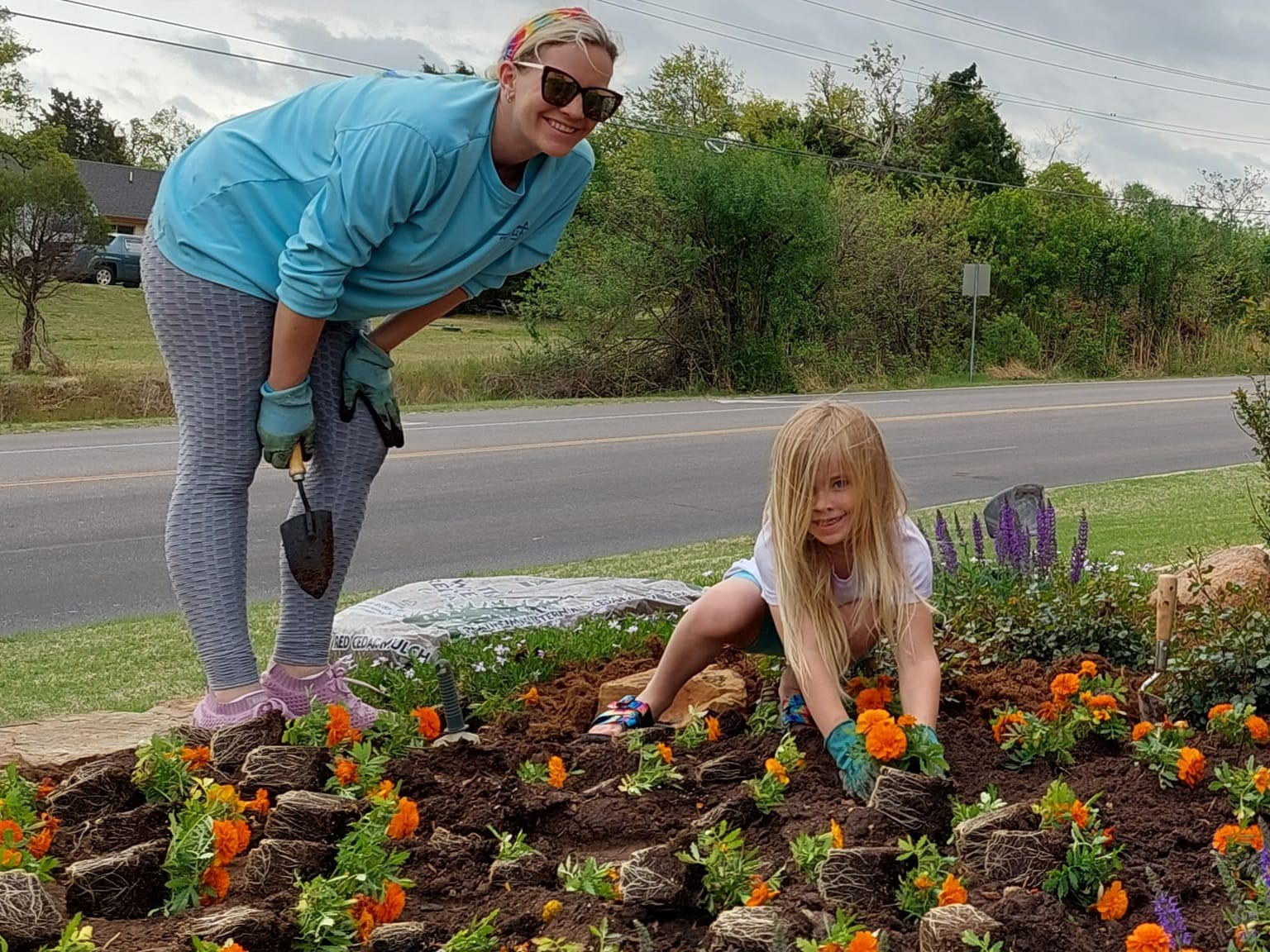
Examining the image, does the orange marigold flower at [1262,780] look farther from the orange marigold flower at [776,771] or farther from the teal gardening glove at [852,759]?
the orange marigold flower at [776,771]

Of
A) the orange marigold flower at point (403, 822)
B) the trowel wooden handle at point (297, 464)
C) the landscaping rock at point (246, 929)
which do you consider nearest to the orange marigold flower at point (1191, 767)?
the orange marigold flower at point (403, 822)

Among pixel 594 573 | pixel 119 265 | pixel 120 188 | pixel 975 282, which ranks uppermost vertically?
pixel 120 188

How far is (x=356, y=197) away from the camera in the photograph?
272 centimetres

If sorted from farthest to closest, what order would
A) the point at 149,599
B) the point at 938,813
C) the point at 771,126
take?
the point at 771,126, the point at 149,599, the point at 938,813

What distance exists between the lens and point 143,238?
10.2 feet

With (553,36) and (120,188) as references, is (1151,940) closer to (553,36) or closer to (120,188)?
(553,36)

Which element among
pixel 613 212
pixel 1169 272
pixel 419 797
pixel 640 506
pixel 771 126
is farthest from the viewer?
pixel 771 126

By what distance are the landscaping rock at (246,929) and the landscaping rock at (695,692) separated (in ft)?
5.15

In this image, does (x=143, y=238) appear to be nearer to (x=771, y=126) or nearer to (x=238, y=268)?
(x=238, y=268)

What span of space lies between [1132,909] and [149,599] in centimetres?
545

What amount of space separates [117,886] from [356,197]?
1.42 meters

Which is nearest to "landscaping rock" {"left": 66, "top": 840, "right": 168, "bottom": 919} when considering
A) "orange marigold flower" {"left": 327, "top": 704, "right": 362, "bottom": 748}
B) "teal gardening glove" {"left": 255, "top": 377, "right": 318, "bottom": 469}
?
"orange marigold flower" {"left": 327, "top": 704, "right": 362, "bottom": 748}

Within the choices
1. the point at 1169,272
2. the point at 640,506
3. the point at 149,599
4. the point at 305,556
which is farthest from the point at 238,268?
the point at 1169,272

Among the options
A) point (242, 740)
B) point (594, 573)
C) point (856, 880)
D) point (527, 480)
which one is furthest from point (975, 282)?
point (856, 880)
